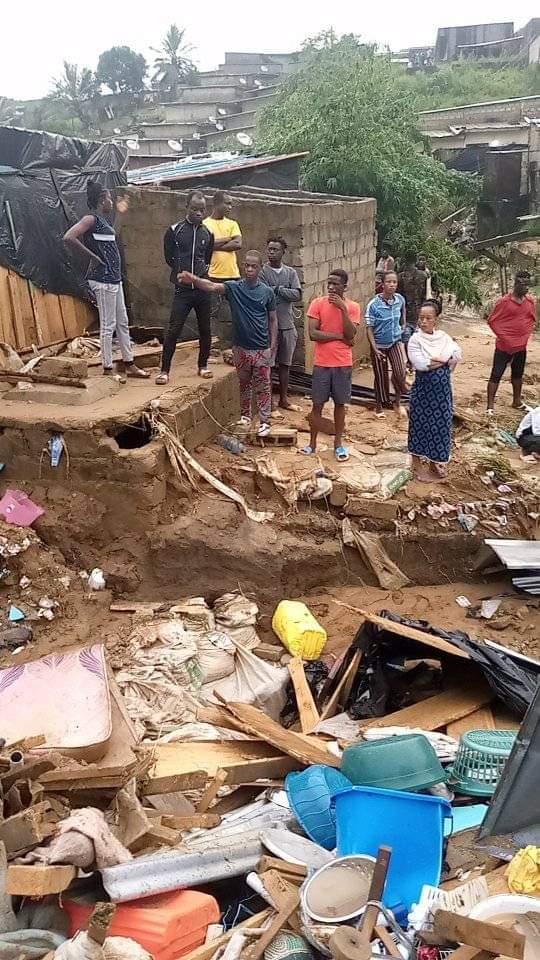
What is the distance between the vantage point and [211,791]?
4.05 metres

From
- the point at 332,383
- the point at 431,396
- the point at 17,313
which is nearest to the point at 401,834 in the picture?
the point at 431,396

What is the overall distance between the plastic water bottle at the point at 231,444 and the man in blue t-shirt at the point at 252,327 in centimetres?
24

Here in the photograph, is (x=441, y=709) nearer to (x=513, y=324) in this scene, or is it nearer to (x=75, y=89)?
(x=513, y=324)

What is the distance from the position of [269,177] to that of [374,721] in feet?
33.2

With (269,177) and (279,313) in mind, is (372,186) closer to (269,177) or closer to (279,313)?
(269,177)

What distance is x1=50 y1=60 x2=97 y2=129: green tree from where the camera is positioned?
40.9 m

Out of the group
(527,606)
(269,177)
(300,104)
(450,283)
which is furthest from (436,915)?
(300,104)

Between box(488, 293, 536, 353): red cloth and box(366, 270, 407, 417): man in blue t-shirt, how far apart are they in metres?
1.05

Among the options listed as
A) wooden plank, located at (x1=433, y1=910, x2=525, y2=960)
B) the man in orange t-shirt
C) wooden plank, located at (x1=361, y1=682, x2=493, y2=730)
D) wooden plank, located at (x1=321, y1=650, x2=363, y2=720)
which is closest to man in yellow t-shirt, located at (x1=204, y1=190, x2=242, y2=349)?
the man in orange t-shirt

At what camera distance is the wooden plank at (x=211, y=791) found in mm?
4051

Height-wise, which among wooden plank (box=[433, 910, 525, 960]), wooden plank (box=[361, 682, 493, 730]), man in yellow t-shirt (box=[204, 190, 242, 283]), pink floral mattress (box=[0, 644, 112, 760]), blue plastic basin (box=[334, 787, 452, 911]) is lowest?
wooden plank (box=[361, 682, 493, 730])

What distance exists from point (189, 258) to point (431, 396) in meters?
2.63

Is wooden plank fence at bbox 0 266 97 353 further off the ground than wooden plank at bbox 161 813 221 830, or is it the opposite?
wooden plank fence at bbox 0 266 97 353

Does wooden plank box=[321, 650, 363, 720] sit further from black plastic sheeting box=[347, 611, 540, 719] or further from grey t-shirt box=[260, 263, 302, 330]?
grey t-shirt box=[260, 263, 302, 330]
